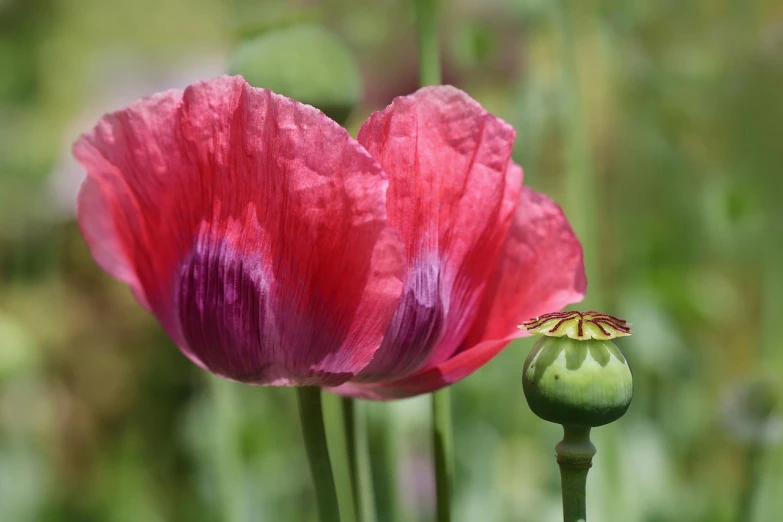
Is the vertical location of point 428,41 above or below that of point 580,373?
above

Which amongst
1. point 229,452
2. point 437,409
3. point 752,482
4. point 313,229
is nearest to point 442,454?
point 437,409

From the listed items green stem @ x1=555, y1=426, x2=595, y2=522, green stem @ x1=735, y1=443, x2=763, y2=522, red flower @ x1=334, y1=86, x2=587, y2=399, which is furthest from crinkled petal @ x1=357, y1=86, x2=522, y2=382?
green stem @ x1=735, y1=443, x2=763, y2=522

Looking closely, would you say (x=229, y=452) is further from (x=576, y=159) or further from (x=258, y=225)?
(x=258, y=225)

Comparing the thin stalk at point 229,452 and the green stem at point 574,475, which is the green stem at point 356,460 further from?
the thin stalk at point 229,452

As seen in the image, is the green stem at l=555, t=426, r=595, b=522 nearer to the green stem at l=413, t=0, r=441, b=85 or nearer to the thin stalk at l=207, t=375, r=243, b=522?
the green stem at l=413, t=0, r=441, b=85

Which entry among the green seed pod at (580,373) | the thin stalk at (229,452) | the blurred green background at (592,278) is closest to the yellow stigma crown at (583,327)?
→ the green seed pod at (580,373)

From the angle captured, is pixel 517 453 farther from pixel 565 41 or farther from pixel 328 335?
pixel 328 335
